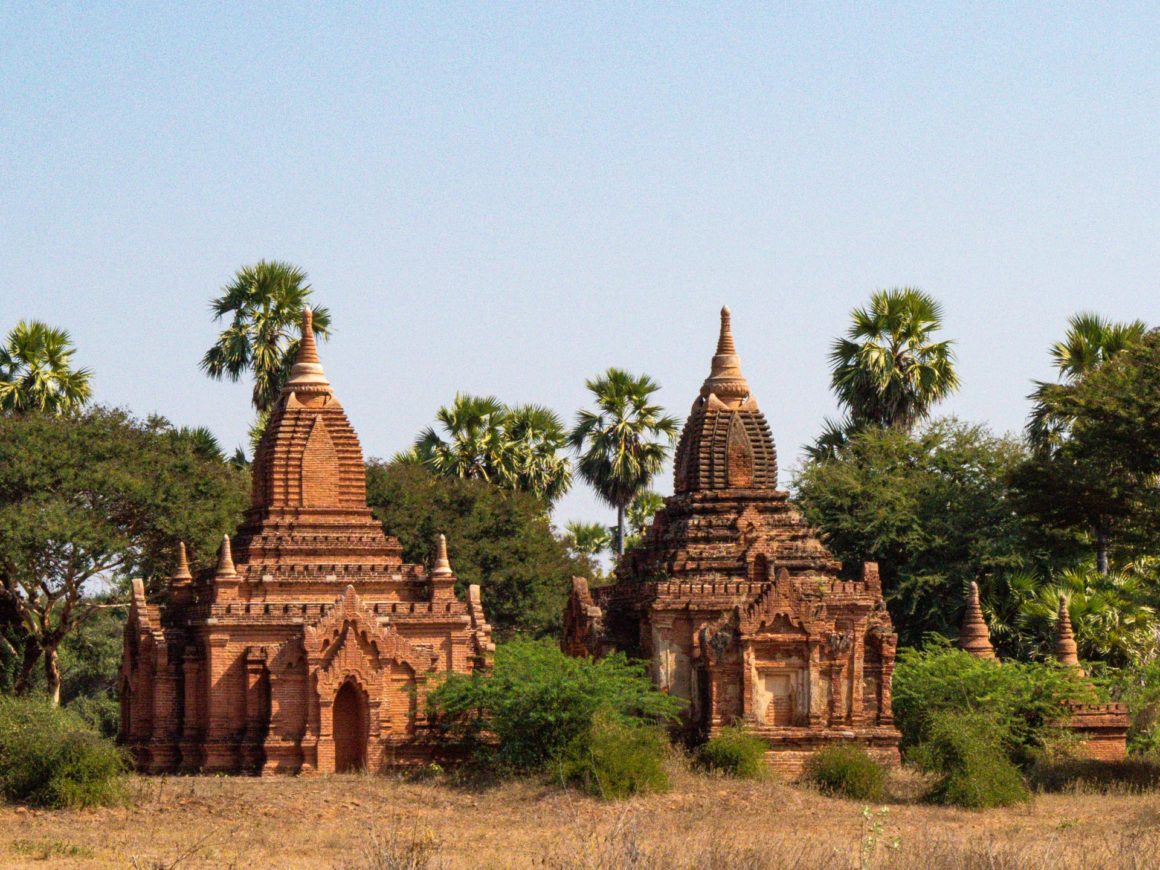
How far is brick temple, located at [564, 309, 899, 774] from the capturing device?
3897 cm

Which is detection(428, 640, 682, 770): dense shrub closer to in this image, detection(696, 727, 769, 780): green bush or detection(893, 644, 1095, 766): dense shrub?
detection(696, 727, 769, 780): green bush

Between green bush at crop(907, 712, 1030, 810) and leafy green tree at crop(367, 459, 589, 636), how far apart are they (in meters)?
23.9

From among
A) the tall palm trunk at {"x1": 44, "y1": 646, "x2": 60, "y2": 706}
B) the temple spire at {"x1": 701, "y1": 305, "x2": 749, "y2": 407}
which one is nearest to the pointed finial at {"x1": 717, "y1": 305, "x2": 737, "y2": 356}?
the temple spire at {"x1": 701, "y1": 305, "x2": 749, "y2": 407}

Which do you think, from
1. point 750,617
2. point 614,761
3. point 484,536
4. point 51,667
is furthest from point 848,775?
point 484,536

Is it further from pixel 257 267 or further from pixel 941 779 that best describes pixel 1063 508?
pixel 257 267

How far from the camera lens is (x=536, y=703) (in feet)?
119

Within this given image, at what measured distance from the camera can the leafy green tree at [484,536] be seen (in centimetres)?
5850

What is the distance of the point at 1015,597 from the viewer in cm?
5128

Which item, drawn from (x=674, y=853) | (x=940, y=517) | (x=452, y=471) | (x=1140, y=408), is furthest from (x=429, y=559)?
(x=674, y=853)

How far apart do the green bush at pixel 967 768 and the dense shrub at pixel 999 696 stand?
2274mm

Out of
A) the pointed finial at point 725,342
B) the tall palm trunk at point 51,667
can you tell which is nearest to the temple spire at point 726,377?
the pointed finial at point 725,342

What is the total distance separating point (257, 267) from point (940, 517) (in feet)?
63.8

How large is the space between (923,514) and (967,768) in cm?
1906

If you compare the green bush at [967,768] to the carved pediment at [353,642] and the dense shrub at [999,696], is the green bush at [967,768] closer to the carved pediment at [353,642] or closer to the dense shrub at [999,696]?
the dense shrub at [999,696]
